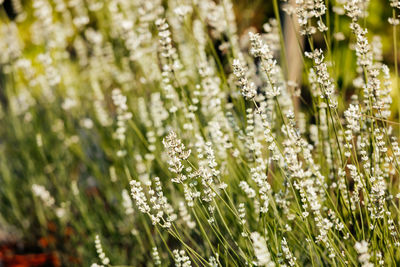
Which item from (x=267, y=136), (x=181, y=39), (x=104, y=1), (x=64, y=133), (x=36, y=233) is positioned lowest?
(x=36, y=233)

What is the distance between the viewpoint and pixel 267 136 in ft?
3.58

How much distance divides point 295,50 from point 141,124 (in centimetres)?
105

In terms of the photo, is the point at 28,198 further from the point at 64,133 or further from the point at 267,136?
the point at 267,136

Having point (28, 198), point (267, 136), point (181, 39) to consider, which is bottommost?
point (28, 198)

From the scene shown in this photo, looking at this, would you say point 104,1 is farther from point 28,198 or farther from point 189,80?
point 28,198

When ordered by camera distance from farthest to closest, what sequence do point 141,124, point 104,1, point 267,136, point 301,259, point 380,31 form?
1. point 380,31
2. point 104,1
3. point 141,124
4. point 301,259
5. point 267,136

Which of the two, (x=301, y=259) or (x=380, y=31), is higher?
(x=380, y=31)

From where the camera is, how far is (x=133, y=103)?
8.43 feet

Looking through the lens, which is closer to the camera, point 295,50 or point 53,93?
point 295,50

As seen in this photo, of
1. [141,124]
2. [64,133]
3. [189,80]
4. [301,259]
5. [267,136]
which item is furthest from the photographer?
[64,133]

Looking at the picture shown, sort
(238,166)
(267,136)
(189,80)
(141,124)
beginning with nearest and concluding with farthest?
→ (267,136), (238,166), (189,80), (141,124)

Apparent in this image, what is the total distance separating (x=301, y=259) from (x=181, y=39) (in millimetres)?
1568

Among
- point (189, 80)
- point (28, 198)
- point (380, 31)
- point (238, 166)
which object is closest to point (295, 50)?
point (189, 80)

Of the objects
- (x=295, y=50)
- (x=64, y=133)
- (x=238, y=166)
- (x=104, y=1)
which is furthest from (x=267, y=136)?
(x=104, y=1)
